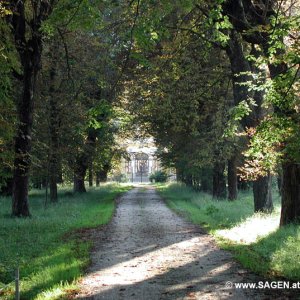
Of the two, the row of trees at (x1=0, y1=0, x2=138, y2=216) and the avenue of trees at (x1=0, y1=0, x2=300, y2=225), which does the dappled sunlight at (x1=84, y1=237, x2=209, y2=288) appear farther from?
the row of trees at (x1=0, y1=0, x2=138, y2=216)

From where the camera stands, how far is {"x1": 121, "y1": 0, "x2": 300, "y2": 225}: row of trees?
8.34 metres

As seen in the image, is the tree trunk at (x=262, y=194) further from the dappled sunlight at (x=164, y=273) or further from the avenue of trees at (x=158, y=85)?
the dappled sunlight at (x=164, y=273)

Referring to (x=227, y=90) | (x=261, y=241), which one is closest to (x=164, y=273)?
(x=261, y=241)

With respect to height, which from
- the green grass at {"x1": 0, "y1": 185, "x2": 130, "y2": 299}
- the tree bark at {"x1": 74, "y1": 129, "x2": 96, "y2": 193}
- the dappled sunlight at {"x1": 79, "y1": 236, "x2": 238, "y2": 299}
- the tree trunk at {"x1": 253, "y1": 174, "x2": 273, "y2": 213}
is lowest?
the dappled sunlight at {"x1": 79, "y1": 236, "x2": 238, "y2": 299}

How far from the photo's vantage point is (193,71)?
20.4 metres

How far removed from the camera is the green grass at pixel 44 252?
7.55m

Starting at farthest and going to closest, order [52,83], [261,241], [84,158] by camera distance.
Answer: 1. [84,158]
2. [52,83]
3. [261,241]

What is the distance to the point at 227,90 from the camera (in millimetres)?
19578

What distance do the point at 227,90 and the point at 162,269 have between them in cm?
1231

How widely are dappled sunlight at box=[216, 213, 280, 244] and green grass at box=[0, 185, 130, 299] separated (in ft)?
13.5

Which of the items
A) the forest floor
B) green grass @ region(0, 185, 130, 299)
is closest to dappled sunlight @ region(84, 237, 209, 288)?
the forest floor

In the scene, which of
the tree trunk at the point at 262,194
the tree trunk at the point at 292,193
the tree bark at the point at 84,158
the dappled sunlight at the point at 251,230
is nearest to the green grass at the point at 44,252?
the dappled sunlight at the point at 251,230

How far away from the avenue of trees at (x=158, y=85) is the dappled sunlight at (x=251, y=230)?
814 millimetres

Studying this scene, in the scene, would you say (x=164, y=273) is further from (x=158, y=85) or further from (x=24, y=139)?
(x=158, y=85)
